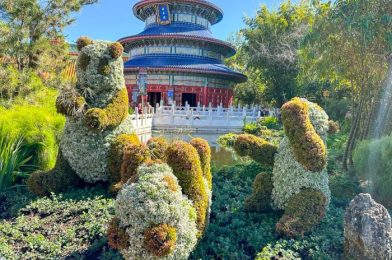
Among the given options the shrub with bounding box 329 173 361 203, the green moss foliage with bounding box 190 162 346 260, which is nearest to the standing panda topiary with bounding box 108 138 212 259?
the green moss foliage with bounding box 190 162 346 260

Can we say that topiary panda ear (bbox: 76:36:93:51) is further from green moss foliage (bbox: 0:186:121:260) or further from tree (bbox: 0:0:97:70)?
tree (bbox: 0:0:97:70)

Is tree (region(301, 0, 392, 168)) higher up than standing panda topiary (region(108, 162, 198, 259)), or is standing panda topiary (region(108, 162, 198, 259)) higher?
tree (region(301, 0, 392, 168))

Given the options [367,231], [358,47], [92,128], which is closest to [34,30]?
[92,128]

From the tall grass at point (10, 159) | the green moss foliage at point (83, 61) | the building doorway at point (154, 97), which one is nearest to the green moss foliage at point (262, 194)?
the green moss foliage at point (83, 61)

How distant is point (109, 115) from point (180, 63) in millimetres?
18238

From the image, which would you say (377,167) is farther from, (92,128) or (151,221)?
(92,128)

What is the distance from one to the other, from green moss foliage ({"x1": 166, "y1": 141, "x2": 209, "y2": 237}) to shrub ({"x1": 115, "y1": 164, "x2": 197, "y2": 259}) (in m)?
0.33

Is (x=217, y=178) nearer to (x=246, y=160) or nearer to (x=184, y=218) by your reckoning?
(x=246, y=160)

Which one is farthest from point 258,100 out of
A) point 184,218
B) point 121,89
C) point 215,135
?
point 184,218

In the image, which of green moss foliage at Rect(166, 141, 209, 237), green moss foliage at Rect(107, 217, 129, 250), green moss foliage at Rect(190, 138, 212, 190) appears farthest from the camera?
green moss foliage at Rect(190, 138, 212, 190)

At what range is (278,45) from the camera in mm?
23234

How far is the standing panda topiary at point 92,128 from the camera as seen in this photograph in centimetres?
583

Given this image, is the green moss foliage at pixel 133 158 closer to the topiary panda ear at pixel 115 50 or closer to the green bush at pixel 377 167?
the topiary panda ear at pixel 115 50

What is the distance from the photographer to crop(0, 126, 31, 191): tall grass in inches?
239
